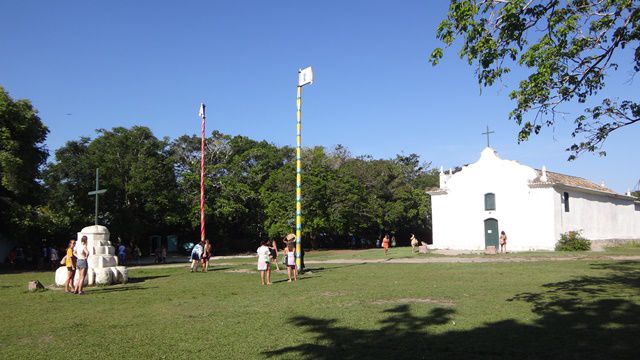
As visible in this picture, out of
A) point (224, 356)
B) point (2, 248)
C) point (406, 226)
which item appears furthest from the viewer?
point (406, 226)

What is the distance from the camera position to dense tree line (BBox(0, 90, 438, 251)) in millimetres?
27450

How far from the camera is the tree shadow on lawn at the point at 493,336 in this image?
6566 mm

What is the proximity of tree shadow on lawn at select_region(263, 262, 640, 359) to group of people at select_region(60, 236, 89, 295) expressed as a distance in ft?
25.5

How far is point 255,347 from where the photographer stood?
7.17 metres

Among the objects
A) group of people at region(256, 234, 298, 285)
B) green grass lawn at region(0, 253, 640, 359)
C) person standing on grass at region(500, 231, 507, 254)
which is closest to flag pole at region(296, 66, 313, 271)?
group of people at region(256, 234, 298, 285)

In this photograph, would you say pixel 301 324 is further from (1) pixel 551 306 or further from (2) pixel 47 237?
(2) pixel 47 237

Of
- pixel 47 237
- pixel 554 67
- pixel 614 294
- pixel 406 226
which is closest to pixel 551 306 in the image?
pixel 614 294

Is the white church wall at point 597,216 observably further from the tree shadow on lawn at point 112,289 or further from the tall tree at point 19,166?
the tall tree at point 19,166

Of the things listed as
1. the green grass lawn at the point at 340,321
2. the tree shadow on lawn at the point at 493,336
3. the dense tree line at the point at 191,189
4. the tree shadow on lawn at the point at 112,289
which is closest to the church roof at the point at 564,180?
the dense tree line at the point at 191,189

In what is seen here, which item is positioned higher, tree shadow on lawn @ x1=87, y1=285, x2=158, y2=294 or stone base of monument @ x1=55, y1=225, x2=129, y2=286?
stone base of monument @ x1=55, y1=225, x2=129, y2=286

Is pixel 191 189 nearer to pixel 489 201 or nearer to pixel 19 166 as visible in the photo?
pixel 19 166

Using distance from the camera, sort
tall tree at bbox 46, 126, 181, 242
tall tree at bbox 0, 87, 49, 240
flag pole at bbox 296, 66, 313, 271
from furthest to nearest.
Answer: tall tree at bbox 46, 126, 181, 242 < tall tree at bbox 0, 87, 49, 240 < flag pole at bbox 296, 66, 313, 271

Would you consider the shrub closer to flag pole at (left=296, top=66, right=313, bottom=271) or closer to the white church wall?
the white church wall

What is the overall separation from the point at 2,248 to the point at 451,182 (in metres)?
28.3
